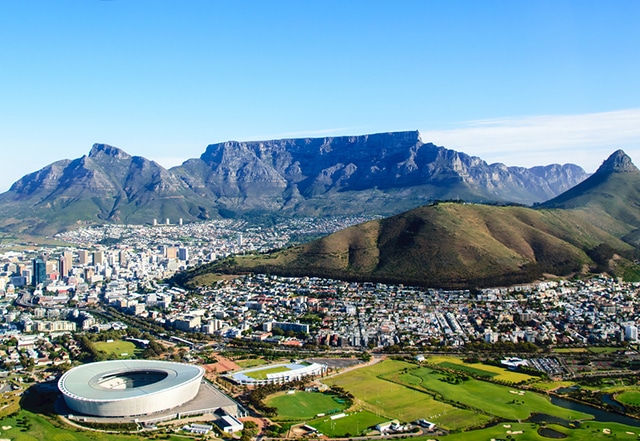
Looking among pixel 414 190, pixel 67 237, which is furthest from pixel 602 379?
pixel 414 190

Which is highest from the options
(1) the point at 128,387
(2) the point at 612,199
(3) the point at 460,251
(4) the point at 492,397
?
(2) the point at 612,199

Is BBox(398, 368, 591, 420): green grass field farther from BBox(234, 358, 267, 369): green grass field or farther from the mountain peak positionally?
the mountain peak

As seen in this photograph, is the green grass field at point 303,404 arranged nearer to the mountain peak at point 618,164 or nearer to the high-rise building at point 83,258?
the high-rise building at point 83,258

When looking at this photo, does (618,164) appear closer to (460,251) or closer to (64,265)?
(460,251)

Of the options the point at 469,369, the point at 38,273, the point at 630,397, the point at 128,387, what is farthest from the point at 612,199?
the point at 128,387

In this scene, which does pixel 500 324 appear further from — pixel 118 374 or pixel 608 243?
pixel 608 243

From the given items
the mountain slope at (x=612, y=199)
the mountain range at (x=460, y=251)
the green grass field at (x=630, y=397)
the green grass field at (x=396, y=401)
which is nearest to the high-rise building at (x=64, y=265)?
the mountain range at (x=460, y=251)

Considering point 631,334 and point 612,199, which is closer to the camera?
point 631,334
